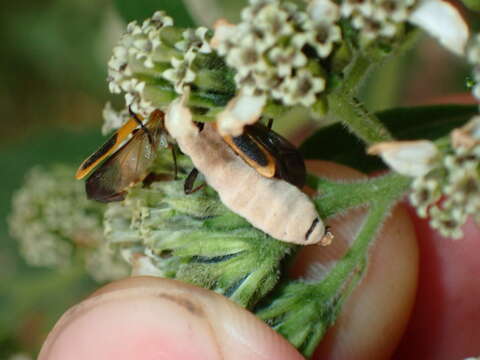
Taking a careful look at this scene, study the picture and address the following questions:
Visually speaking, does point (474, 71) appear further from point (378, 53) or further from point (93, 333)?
point (93, 333)

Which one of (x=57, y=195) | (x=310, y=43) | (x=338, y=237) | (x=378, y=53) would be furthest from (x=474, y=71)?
(x=57, y=195)

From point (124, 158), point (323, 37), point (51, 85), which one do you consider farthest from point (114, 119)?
point (51, 85)

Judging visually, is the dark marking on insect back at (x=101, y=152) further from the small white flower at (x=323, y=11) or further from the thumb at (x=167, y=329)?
the small white flower at (x=323, y=11)

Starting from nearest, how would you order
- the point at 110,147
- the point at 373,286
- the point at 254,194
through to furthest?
the point at 254,194, the point at 110,147, the point at 373,286

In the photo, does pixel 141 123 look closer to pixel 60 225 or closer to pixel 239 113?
pixel 239 113

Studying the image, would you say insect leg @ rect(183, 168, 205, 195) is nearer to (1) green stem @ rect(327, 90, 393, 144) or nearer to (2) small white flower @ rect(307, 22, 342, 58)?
(1) green stem @ rect(327, 90, 393, 144)
